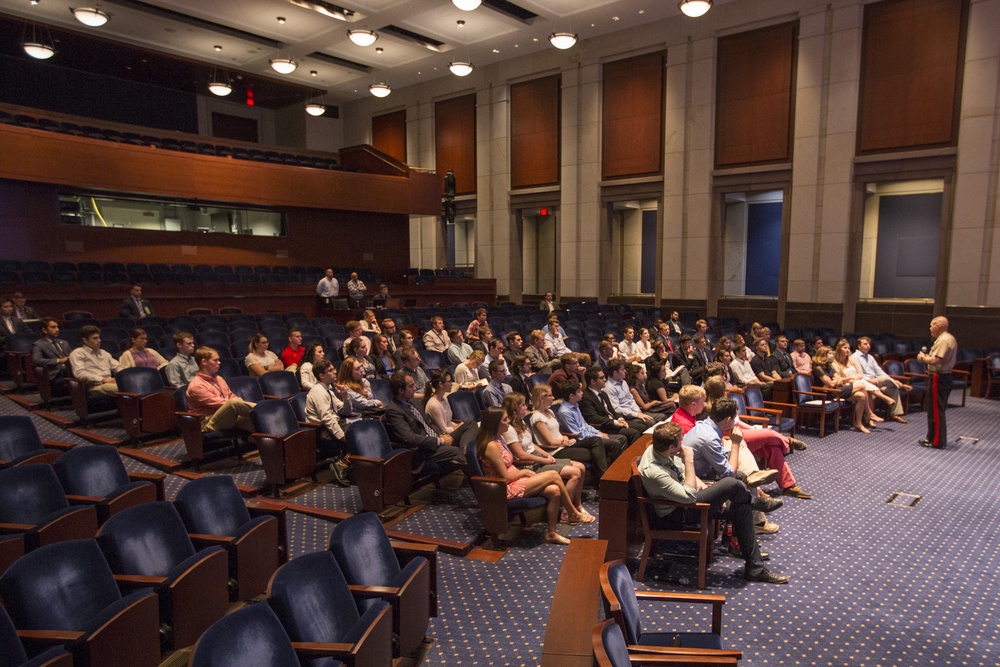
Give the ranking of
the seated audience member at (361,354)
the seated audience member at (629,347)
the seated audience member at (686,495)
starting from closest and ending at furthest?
the seated audience member at (686,495) → the seated audience member at (361,354) → the seated audience member at (629,347)

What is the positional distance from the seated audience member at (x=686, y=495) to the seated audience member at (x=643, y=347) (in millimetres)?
5252

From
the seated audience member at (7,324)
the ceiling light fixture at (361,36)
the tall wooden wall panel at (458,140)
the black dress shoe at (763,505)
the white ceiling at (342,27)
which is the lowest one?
the black dress shoe at (763,505)

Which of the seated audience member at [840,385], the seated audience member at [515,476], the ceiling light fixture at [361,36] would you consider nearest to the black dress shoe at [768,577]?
the seated audience member at [515,476]

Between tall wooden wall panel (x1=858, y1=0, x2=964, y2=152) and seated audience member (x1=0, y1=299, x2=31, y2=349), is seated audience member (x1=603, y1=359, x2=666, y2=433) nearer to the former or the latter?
seated audience member (x1=0, y1=299, x2=31, y2=349)

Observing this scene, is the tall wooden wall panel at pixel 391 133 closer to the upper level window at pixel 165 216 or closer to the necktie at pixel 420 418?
the upper level window at pixel 165 216

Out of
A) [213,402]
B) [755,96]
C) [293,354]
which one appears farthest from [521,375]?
[755,96]

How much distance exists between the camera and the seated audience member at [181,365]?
21.6 feet

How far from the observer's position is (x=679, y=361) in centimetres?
898

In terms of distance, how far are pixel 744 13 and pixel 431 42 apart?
7.49 meters

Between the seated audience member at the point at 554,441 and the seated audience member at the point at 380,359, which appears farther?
the seated audience member at the point at 380,359

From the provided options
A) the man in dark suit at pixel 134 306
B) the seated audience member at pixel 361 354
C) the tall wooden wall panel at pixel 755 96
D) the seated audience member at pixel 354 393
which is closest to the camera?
the seated audience member at pixel 354 393

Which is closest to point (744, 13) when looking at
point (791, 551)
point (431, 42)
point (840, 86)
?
point (840, 86)

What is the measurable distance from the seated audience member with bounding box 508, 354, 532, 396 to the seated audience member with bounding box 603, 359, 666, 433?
973mm

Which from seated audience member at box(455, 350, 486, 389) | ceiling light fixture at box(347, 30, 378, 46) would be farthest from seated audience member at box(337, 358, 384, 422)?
ceiling light fixture at box(347, 30, 378, 46)
